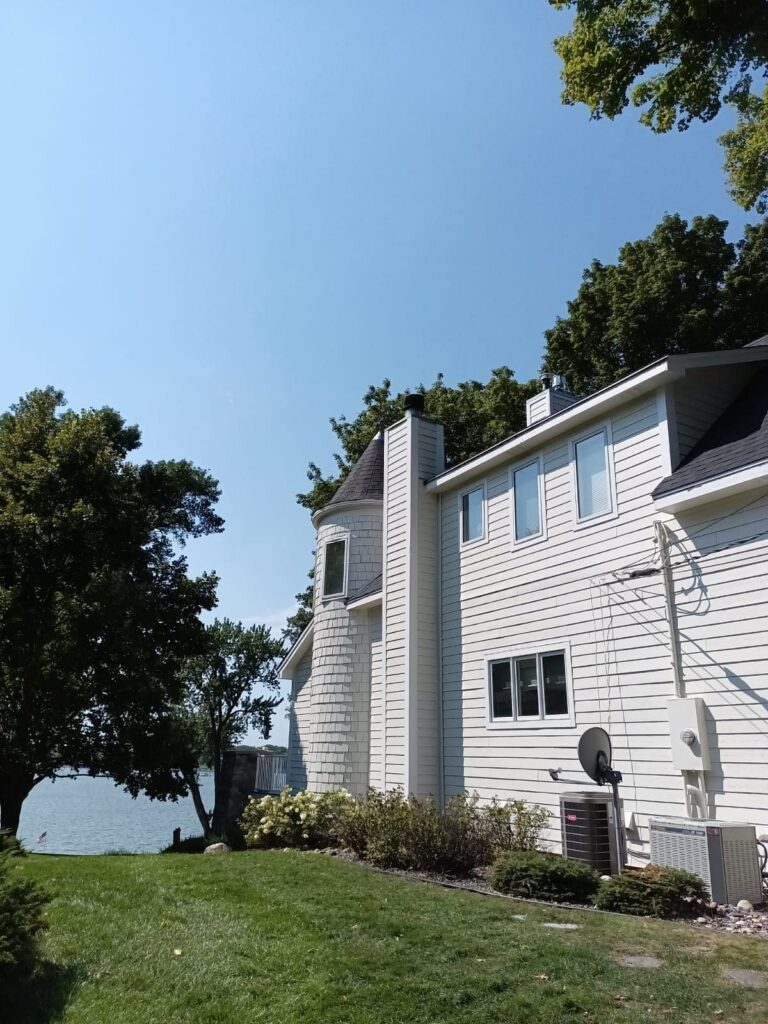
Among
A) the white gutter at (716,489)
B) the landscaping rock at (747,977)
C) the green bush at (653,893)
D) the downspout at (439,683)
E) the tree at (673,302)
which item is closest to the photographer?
the landscaping rock at (747,977)

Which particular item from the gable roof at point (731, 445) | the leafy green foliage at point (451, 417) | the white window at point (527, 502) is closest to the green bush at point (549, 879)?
the gable roof at point (731, 445)

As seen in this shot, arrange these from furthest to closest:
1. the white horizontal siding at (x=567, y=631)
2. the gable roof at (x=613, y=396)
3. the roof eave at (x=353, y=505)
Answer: the roof eave at (x=353, y=505)
the gable roof at (x=613, y=396)
the white horizontal siding at (x=567, y=631)

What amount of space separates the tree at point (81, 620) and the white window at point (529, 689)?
10589 millimetres

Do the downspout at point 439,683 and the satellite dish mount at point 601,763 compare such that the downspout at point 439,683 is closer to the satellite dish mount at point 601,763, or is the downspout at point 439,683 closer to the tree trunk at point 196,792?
the satellite dish mount at point 601,763

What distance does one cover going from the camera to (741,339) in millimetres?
24516

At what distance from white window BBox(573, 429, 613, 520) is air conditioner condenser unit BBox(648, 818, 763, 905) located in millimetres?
4306

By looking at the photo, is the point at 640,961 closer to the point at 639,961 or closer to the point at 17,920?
the point at 639,961

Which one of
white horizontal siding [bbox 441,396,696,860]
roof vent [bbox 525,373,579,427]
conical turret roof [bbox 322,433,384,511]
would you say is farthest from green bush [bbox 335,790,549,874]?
conical turret roof [bbox 322,433,384,511]

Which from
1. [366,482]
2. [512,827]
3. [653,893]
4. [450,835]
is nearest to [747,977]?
[653,893]

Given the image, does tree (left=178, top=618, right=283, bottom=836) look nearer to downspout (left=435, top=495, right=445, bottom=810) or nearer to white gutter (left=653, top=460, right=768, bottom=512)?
downspout (left=435, top=495, right=445, bottom=810)

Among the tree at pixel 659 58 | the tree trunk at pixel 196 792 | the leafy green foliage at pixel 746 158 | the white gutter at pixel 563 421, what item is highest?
the leafy green foliage at pixel 746 158

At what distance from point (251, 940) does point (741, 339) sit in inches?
954

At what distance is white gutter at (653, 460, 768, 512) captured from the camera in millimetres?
8152

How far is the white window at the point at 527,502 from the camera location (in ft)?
38.9
